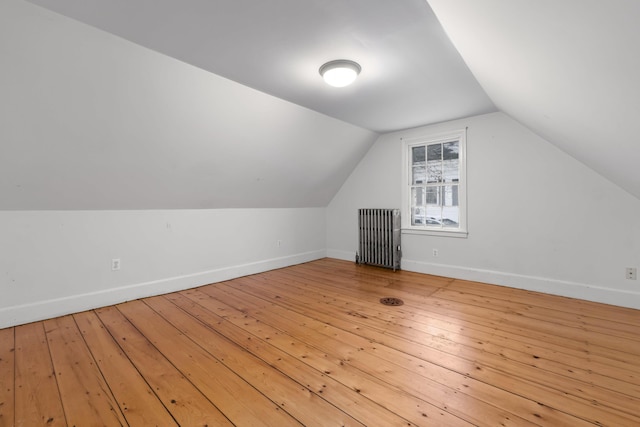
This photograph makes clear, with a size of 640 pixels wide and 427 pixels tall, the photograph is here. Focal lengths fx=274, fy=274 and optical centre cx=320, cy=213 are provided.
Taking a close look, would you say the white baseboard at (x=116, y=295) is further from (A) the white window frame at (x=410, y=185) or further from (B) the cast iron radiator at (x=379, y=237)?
(A) the white window frame at (x=410, y=185)

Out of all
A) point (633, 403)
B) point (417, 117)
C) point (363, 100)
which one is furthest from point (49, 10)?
point (633, 403)

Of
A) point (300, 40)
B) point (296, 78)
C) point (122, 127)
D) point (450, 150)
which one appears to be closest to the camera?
point (300, 40)

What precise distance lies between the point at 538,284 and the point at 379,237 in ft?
7.28

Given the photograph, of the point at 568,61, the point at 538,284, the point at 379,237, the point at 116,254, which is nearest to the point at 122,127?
the point at 116,254

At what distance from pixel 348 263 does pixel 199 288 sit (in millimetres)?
2626

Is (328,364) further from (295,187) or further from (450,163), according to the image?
(450,163)

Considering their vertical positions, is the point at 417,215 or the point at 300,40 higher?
the point at 300,40

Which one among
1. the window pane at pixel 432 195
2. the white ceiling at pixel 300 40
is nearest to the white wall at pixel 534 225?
the window pane at pixel 432 195

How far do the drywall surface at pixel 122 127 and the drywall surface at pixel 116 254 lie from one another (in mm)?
176

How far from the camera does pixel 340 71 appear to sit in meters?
2.38

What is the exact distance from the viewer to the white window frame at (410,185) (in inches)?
158

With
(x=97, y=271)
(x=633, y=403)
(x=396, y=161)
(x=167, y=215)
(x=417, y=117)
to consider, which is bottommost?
(x=633, y=403)

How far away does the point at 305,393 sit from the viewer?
5.43 feet

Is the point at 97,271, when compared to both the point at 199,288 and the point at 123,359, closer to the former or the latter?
the point at 199,288
